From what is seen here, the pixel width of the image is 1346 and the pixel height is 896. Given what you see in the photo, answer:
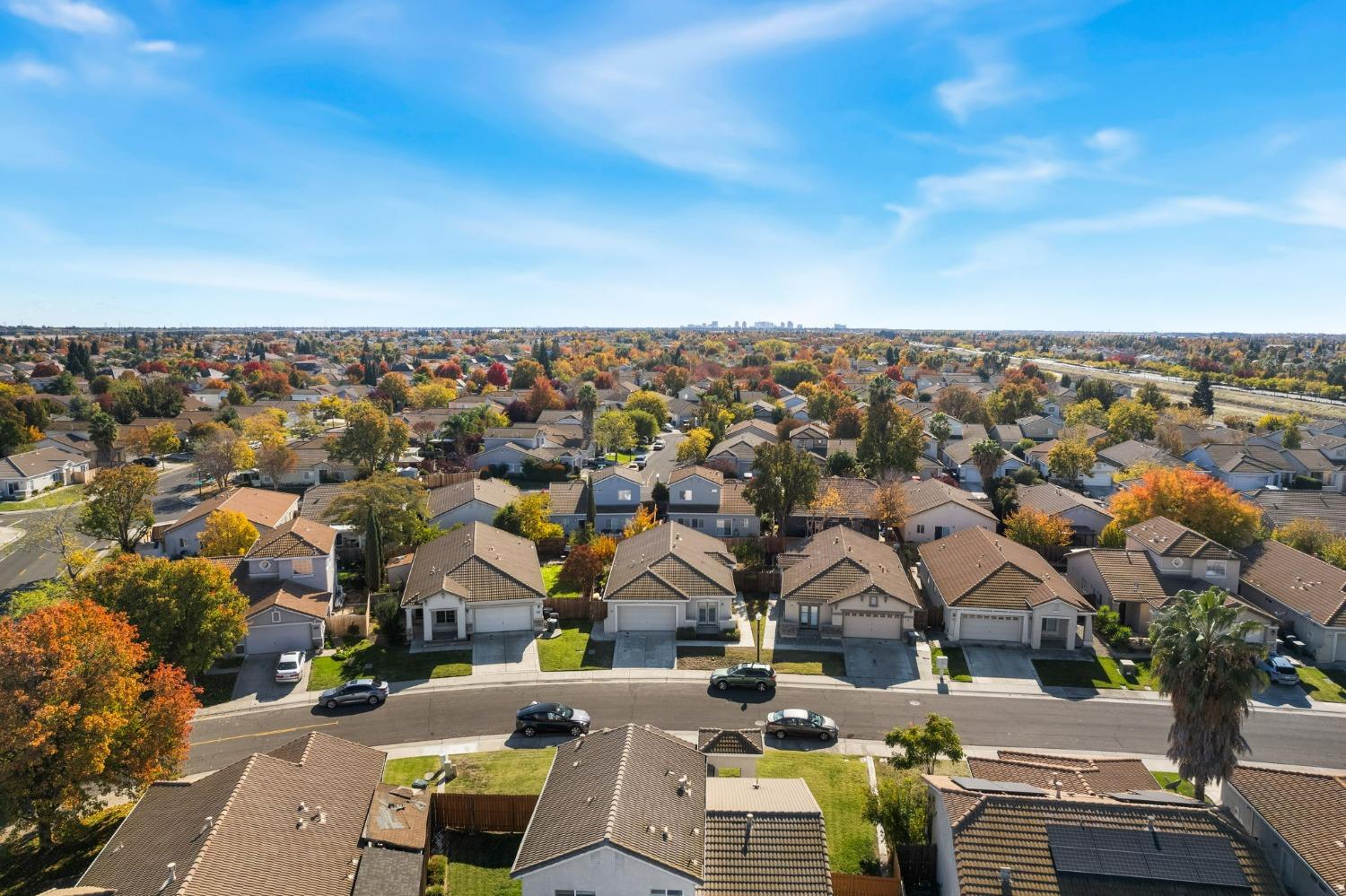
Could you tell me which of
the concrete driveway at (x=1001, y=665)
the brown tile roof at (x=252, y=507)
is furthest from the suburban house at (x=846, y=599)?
the brown tile roof at (x=252, y=507)

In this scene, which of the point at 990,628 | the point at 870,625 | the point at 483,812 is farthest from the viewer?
the point at 870,625

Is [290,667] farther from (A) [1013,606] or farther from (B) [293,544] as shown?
(A) [1013,606]

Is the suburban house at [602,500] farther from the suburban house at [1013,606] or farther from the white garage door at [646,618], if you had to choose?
the suburban house at [1013,606]

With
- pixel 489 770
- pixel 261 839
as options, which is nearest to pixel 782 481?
pixel 489 770

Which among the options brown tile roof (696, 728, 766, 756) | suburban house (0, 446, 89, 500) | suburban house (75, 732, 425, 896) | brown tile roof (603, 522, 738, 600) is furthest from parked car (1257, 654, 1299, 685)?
suburban house (0, 446, 89, 500)

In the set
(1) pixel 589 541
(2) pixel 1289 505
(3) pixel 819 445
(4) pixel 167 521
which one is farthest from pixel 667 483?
(2) pixel 1289 505
